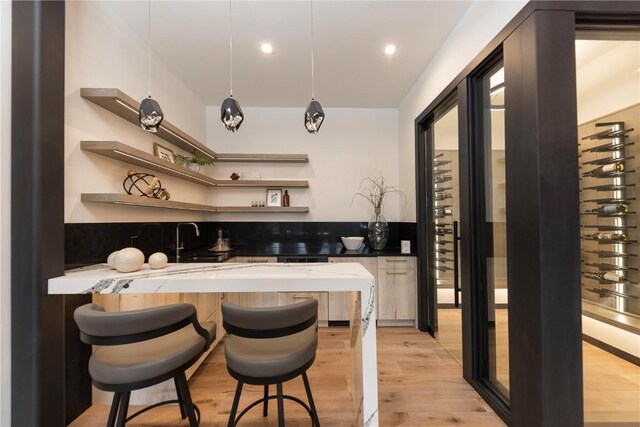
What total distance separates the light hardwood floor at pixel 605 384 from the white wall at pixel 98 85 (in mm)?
Answer: 3111

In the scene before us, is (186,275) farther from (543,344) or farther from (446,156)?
(446,156)

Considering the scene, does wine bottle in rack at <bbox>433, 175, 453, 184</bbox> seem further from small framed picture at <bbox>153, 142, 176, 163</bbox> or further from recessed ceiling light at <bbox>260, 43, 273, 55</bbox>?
small framed picture at <bbox>153, 142, 176, 163</bbox>

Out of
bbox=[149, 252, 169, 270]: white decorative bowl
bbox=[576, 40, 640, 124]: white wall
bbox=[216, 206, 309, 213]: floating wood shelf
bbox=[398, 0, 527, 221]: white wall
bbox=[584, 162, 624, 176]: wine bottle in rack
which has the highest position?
bbox=[398, 0, 527, 221]: white wall

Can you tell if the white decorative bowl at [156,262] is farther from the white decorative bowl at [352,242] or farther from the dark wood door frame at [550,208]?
the white decorative bowl at [352,242]

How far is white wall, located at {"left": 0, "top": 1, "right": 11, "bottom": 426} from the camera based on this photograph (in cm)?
141

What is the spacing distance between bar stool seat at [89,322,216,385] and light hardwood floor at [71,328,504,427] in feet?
2.46

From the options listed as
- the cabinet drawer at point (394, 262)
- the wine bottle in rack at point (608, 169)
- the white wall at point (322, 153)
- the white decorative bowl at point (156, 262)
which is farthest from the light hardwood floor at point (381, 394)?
the white wall at point (322, 153)

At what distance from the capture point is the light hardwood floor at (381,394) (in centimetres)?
178

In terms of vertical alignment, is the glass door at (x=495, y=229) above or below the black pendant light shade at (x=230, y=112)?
below

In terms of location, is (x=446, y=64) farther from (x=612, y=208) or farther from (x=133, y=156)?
(x=133, y=156)

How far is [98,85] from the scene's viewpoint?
2010 millimetres

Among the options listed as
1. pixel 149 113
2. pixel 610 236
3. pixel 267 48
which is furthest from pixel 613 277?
pixel 267 48

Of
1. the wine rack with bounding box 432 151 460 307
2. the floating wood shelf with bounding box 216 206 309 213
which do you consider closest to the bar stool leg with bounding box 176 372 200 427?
the wine rack with bounding box 432 151 460 307

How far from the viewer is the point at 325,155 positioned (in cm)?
395
